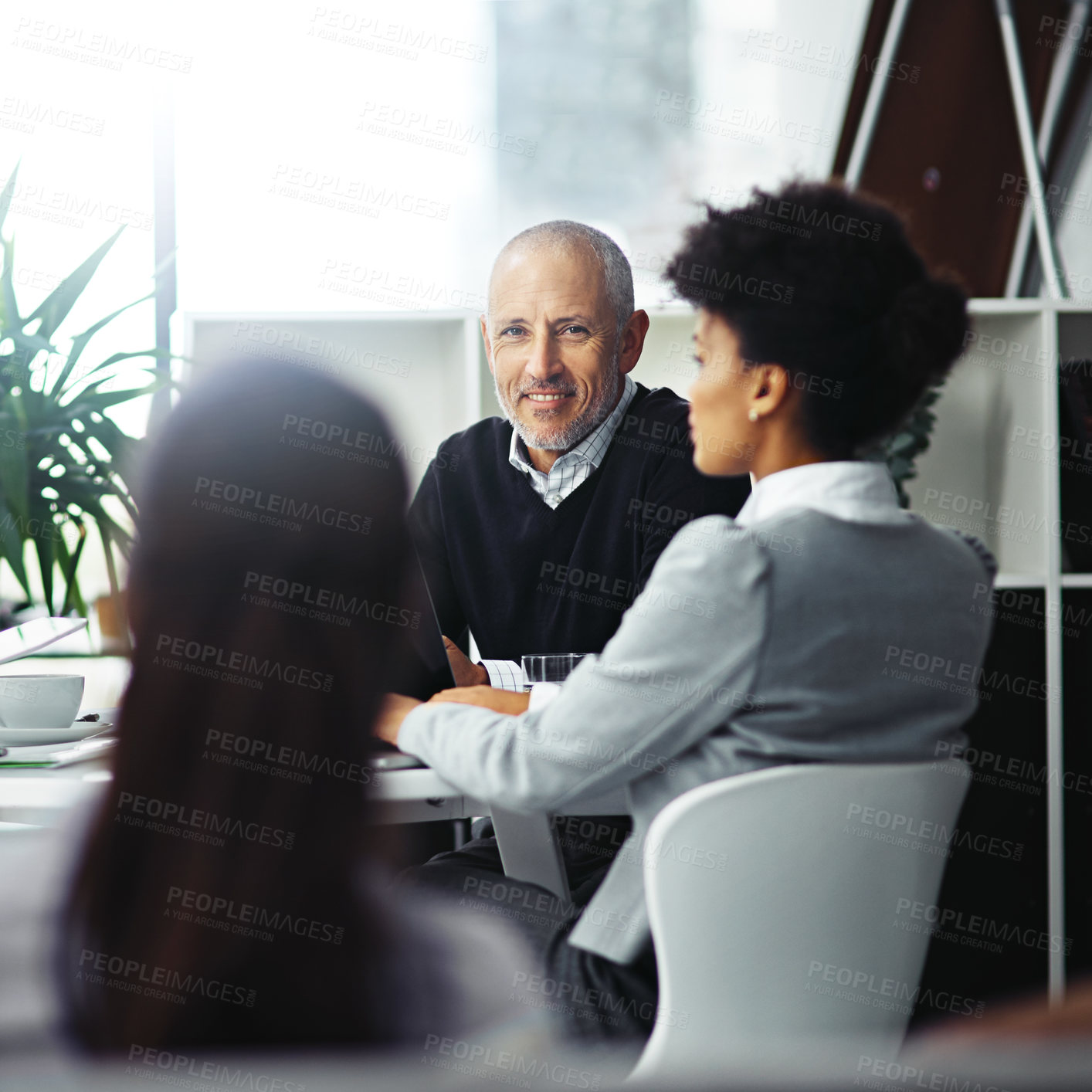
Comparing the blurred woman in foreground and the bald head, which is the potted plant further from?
the blurred woman in foreground

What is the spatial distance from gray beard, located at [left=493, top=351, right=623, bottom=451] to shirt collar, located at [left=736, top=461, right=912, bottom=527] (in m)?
0.85

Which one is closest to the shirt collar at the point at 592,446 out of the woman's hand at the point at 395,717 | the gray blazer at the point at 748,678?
the woman's hand at the point at 395,717

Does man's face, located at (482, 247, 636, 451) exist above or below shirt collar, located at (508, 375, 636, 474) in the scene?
above

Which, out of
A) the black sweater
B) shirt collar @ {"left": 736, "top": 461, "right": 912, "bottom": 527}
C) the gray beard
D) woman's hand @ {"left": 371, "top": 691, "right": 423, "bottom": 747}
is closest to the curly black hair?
shirt collar @ {"left": 736, "top": 461, "right": 912, "bottom": 527}

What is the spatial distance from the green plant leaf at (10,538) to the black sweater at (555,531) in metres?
0.59

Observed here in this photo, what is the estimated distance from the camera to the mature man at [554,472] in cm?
191

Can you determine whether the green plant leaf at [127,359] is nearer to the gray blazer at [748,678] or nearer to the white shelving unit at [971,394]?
the white shelving unit at [971,394]

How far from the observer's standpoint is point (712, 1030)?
989 millimetres

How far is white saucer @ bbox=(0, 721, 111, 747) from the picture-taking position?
1306mm

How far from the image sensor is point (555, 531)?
6.45 ft

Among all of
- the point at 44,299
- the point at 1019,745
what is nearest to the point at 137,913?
the point at 44,299

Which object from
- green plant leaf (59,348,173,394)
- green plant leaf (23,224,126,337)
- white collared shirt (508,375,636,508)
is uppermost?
green plant leaf (23,224,126,337)

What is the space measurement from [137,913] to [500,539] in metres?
1.40

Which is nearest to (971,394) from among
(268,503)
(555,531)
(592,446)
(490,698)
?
(592,446)
